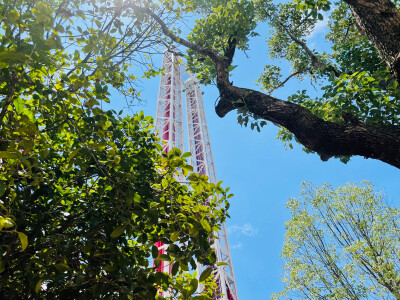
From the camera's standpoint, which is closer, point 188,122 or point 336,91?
point 336,91

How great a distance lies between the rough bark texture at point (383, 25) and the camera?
260 cm

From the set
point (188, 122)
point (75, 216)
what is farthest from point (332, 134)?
point (188, 122)

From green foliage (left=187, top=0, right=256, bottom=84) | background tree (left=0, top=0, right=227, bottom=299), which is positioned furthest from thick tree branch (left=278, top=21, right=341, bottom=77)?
background tree (left=0, top=0, right=227, bottom=299)

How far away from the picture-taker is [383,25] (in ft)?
8.82

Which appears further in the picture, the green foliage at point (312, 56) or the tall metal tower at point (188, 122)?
the tall metal tower at point (188, 122)

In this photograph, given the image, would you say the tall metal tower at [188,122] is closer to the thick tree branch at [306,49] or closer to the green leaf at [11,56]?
the thick tree branch at [306,49]

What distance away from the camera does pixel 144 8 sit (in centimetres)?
383

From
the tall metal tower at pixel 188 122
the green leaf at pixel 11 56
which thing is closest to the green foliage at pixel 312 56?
the green leaf at pixel 11 56

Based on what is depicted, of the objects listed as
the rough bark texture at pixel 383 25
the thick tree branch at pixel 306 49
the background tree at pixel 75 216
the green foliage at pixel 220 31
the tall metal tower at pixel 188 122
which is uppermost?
the tall metal tower at pixel 188 122

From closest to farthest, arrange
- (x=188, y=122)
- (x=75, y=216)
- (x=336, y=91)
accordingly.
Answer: (x=75, y=216), (x=336, y=91), (x=188, y=122)

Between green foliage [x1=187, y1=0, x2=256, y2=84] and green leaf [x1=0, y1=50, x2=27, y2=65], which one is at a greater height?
green foliage [x1=187, y1=0, x2=256, y2=84]

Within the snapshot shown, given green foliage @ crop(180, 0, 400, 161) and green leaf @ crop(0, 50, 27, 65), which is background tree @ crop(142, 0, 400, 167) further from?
green leaf @ crop(0, 50, 27, 65)

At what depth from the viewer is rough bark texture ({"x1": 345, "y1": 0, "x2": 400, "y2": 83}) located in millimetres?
2596

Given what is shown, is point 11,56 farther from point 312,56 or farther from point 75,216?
point 312,56
